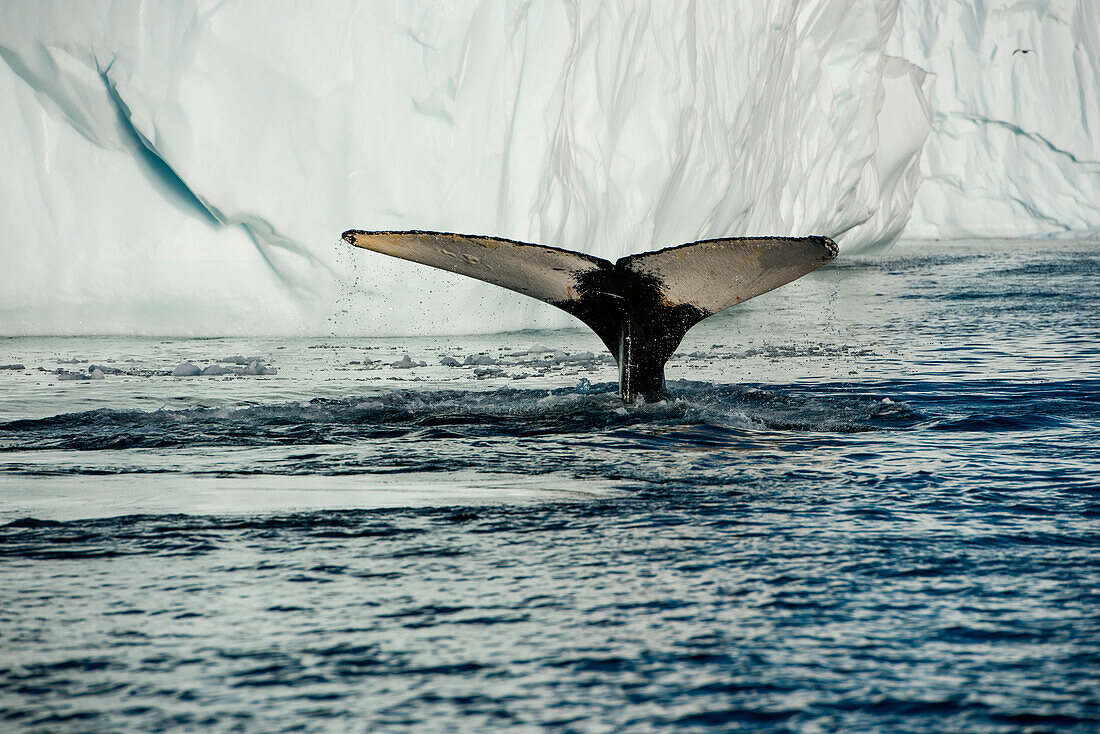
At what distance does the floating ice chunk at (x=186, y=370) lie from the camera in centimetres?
816

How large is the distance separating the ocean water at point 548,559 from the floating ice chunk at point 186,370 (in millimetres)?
736

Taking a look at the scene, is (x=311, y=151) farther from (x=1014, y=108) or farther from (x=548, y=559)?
(x=1014, y=108)

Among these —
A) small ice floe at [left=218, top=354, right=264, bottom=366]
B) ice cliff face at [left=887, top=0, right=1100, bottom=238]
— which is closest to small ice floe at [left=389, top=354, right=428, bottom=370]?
small ice floe at [left=218, top=354, right=264, bottom=366]

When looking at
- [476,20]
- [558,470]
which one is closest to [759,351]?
[476,20]

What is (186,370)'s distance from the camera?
8258mm

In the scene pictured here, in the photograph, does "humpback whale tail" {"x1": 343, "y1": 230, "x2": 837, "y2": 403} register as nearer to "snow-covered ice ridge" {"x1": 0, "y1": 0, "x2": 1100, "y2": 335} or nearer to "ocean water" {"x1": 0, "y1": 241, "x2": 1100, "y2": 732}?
"ocean water" {"x1": 0, "y1": 241, "x2": 1100, "y2": 732}

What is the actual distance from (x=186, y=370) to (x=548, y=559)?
5451mm

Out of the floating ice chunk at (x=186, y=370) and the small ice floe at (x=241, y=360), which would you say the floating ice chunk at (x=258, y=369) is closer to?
the small ice floe at (x=241, y=360)

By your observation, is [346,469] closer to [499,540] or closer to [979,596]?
[499,540]

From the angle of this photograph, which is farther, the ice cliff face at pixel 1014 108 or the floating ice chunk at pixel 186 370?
the ice cliff face at pixel 1014 108

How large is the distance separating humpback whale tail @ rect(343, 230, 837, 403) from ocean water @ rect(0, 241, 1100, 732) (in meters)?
0.52

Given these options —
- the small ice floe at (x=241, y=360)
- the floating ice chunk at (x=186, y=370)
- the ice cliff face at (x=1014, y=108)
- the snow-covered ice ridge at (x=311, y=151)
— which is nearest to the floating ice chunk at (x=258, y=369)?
the small ice floe at (x=241, y=360)

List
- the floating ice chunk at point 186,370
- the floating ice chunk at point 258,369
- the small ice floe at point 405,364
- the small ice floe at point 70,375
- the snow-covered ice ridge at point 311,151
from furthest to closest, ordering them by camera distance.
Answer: the snow-covered ice ridge at point 311,151 < the small ice floe at point 405,364 < the floating ice chunk at point 258,369 < the floating ice chunk at point 186,370 < the small ice floe at point 70,375

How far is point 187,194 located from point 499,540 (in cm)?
776
